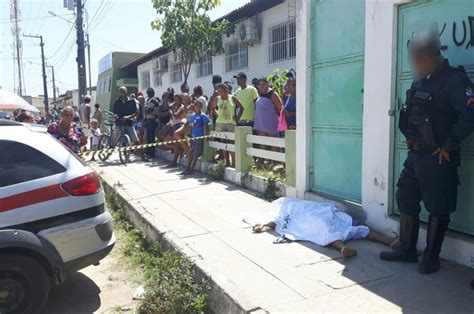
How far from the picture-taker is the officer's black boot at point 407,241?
3947 mm

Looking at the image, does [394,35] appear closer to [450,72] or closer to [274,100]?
[450,72]

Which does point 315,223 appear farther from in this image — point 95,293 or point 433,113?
point 95,293

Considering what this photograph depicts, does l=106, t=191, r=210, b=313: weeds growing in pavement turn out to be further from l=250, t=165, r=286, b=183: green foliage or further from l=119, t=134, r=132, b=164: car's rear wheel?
l=119, t=134, r=132, b=164: car's rear wheel

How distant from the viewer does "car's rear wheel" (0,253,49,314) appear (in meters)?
3.55

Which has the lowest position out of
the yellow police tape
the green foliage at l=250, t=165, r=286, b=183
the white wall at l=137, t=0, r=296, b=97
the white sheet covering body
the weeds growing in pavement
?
the weeds growing in pavement

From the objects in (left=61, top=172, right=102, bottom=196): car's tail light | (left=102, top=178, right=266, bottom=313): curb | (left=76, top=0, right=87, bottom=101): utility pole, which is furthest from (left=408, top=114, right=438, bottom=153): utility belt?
(left=76, top=0, right=87, bottom=101): utility pole

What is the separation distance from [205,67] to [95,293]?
12.9 m

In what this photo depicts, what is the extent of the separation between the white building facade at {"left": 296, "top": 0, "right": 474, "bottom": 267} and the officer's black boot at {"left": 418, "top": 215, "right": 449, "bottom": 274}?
0.27 meters

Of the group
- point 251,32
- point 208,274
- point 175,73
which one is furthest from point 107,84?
point 208,274

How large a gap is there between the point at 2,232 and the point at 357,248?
3.25 meters

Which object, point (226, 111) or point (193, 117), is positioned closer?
point (226, 111)

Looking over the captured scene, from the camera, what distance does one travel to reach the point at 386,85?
444 cm

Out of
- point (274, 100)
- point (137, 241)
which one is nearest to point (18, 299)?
point (137, 241)

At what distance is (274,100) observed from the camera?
783 cm
